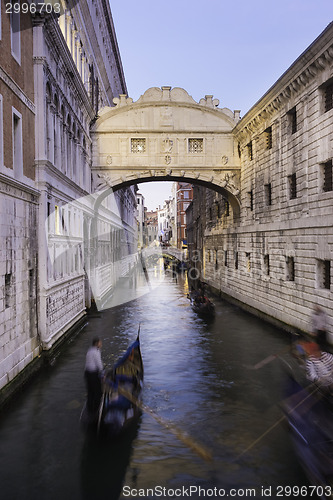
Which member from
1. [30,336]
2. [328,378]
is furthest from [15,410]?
[328,378]

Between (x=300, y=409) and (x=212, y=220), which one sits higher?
(x=212, y=220)

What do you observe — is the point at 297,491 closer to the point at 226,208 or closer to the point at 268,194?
the point at 268,194

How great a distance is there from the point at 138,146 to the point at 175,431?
16531 mm

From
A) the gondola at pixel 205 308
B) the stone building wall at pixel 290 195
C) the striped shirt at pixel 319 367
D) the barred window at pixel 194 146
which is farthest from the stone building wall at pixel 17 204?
the barred window at pixel 194 146

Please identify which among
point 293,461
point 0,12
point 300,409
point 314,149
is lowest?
point 293,461

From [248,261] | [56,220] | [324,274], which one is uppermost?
[56,220]

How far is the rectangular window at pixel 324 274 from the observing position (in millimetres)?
13477

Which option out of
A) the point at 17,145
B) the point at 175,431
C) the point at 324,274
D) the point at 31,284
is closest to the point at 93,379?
the point at 175,431

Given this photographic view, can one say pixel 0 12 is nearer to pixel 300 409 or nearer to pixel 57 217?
pixel 57 217

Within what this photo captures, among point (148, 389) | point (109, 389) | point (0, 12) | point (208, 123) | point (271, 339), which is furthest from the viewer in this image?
point (208, 123)

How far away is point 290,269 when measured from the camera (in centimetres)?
1638

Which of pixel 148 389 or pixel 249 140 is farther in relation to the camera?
pixel 249 140

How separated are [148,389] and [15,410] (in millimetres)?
3111

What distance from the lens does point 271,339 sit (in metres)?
15.8
